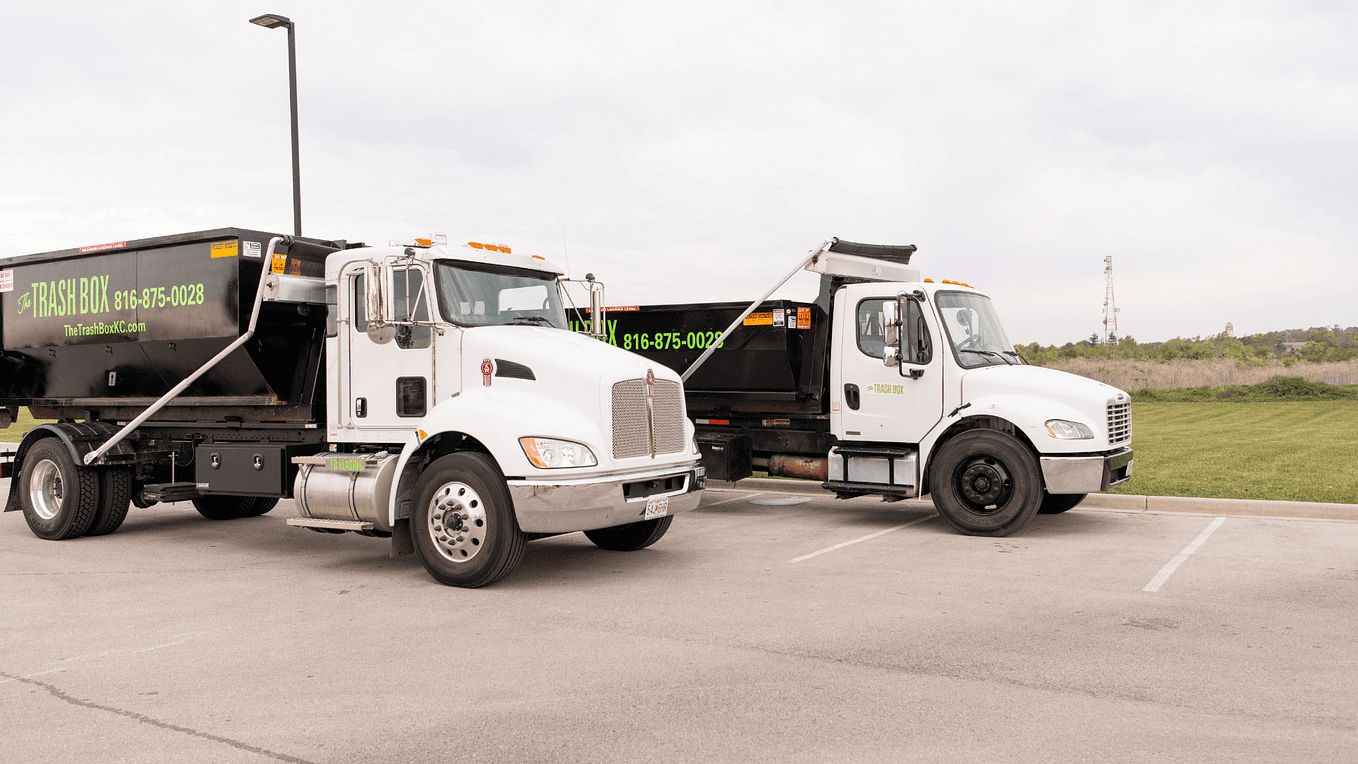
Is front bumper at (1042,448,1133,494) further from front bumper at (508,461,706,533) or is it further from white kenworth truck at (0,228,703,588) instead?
front bumper at (508,461,706,533)

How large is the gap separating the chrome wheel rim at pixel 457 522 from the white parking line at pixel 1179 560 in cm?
499

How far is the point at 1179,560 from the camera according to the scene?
8.70 m

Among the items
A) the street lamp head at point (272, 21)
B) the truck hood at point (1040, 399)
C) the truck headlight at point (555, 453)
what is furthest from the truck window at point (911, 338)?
the street lamp head at point (272, 21)

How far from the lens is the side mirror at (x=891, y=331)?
10.8 m

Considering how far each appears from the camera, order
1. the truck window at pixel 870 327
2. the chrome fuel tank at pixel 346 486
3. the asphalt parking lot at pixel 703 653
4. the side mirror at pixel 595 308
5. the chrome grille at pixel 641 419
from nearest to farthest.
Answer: the asphalt parking lot at pixel 703 653
the chrome grille at pixel 641 419
the chrome fuel tank at pixel 346 486
the side mirror at pixel 595 308
the truck window at pixel 870 327

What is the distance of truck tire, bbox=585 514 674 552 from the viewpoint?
30.5 ft

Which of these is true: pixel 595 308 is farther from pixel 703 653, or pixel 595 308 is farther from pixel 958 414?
pixel 703 653

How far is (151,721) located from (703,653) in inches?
111

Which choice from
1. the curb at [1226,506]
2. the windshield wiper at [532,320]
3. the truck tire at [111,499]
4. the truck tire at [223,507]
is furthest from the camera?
the truck tire at [223,507]

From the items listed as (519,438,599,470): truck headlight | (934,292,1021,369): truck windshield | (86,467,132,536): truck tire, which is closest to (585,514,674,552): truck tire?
(519,438,599,470): truck headlight

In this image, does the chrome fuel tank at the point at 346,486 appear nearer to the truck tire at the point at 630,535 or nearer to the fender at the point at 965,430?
the truck tire at the point at 630,535

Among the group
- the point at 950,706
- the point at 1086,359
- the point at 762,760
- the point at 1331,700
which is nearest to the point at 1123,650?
the point at 1331,700

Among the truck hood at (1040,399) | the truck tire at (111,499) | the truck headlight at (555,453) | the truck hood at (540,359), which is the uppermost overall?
the truck hood at (540,359)

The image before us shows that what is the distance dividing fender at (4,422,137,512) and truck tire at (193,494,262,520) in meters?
1.76
